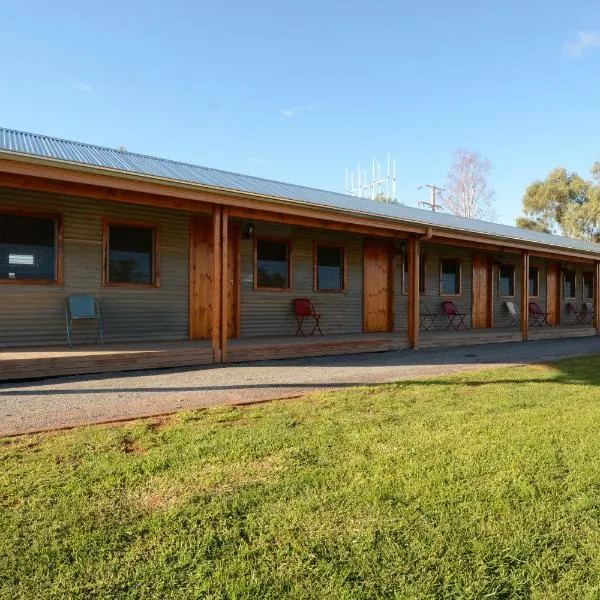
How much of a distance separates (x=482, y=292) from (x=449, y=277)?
158 cm

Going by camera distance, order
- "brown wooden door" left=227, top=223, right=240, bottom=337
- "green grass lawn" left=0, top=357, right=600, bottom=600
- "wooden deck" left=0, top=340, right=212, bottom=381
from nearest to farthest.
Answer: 1. "green grass lawn" left=0, top=357, right=600, bottom=600
2. "wooden deck" left=0, top=340, right=212, bottom=381
3. "brown wooden door" left=227, top=223, right=240, bottom=337

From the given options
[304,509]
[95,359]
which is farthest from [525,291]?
[304,509]

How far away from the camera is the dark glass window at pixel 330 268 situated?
10.2 meters

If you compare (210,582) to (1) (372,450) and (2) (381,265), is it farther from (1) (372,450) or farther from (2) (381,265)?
(2) (381,265)

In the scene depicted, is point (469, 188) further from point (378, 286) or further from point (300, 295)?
point (300, 295)

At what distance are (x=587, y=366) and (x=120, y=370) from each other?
6.72m

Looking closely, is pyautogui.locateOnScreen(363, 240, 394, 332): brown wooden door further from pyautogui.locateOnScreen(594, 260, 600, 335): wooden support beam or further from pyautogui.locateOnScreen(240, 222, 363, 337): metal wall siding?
pyautogui.locateOnScreen(594, 260, 600, 335): wooden support beam

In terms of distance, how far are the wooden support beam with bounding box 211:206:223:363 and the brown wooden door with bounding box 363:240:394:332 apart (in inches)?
188

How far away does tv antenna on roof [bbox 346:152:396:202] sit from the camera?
27948 millimetres

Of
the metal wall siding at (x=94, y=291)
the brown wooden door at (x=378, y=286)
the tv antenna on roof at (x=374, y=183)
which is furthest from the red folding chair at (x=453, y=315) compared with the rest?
the tv antenna on roof at (x=374, y=183)

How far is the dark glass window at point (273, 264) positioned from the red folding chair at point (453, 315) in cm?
501

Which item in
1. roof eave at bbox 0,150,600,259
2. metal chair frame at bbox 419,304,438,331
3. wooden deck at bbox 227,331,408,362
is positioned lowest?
wooden deck at bbox 227,331,408,362

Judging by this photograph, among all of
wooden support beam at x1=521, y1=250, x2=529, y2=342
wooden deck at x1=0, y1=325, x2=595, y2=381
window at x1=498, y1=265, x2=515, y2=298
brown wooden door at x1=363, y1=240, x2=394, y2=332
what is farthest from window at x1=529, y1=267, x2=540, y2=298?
wooden deck at x1=0, y1=325, x2=595, y2=381

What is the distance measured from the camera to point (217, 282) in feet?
21.9
